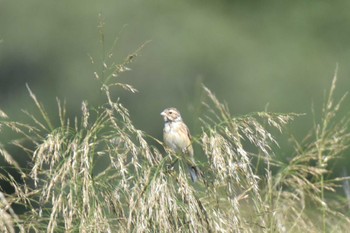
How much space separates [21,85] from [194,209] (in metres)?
15.4

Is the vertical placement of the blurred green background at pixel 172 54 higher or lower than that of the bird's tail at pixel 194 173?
lower

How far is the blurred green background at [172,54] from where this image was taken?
18922 millimetres

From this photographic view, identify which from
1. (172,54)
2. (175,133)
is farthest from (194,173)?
(172,54)

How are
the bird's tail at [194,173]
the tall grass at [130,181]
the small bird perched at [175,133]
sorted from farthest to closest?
the small bird perched at [175,133] < the bird's tail at [194,173] < the tall grass at [130,181]

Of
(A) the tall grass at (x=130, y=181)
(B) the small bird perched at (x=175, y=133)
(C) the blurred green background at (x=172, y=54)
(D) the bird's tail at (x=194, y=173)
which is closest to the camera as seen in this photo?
(A) the tall grass at (x=130, y=181)

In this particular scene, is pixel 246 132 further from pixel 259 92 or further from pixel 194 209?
pixel 259 92

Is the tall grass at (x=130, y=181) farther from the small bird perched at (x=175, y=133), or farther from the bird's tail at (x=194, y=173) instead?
the small bird perched at (x=175, y=133)

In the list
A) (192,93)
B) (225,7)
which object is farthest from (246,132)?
(225,7)

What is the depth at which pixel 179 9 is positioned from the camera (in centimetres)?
2141

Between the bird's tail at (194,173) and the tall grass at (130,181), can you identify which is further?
the bird's tail at (194,173)

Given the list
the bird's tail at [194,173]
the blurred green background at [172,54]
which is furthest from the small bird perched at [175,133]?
the blurred green background at [172,54]

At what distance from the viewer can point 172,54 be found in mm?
20219

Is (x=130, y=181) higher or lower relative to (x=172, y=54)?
higher

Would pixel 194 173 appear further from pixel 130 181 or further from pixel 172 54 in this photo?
pixel 172 54
